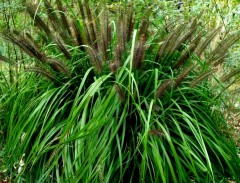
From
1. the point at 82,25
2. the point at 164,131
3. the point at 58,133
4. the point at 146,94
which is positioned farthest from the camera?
the point at 82,25

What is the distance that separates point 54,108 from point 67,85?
0.15 meters

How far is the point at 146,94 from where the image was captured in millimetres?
2271

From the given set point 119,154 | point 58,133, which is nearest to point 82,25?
point 58,133

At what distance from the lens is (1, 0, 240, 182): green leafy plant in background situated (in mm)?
1973

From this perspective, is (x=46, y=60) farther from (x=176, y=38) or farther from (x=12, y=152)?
(x=176, y=38)

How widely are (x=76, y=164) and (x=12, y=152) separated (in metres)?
0.43

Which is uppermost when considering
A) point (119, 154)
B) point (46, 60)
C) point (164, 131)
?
point (46, 60)

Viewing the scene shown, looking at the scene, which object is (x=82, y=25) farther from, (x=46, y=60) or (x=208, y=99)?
(x=208, y=99)

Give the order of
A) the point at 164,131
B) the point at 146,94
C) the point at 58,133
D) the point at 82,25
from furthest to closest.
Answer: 1. the point at 82,25
2. the point at 146,94
3. the point at 58,133
4. the point at 164,131

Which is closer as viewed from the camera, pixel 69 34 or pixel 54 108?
pixel 54 108

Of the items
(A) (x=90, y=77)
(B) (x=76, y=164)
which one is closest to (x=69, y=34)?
(A) (x=90, y=77)

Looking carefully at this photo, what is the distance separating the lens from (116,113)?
2094 mm

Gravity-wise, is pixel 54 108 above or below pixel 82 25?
below

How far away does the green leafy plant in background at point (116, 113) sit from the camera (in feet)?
6.47
